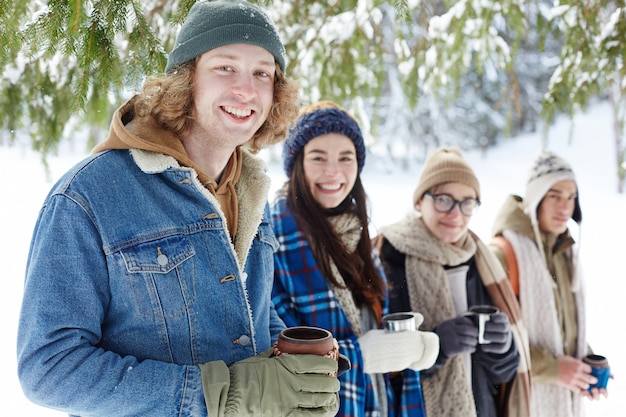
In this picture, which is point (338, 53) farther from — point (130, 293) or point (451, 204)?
point (130, 293)

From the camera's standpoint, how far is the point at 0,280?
18.6 feet

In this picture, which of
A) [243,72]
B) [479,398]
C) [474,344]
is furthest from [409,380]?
[243,72]

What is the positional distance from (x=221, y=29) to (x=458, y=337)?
1712 mm

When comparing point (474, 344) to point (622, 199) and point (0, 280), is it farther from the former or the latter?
point (622, 199)

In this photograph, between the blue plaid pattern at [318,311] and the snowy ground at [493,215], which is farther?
the snowy ground at [493,215]

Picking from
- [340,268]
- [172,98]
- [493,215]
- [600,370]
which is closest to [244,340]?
[172,98]

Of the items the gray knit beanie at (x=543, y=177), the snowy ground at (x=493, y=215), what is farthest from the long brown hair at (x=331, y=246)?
the snowy ground at (x=493, y=215)

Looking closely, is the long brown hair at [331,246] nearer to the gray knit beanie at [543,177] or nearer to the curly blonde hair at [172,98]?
the curly blonde hair at [172,98]

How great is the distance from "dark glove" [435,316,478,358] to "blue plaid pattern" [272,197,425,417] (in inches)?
9.2

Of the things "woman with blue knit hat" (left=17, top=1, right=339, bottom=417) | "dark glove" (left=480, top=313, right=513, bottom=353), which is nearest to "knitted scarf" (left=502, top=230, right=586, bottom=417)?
"dark glove" (left=480, top=313, right=513, bottom=353)

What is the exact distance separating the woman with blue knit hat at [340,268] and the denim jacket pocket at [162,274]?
3.20 ft

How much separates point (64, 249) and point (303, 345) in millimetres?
611

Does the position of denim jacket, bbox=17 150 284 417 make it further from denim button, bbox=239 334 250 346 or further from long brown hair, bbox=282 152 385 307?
long brown hair, bbox=282 152 385 307

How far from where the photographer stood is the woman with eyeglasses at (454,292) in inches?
99.7
